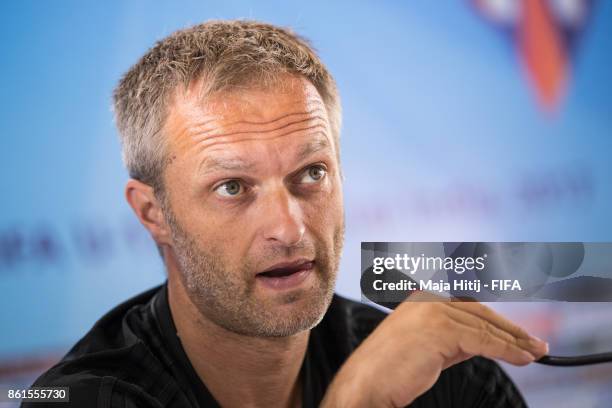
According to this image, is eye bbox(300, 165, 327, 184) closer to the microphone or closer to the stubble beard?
the stubble beard

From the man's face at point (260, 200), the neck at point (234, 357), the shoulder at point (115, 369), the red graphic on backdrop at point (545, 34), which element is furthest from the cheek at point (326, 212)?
the red graphic on backdrop at point (545, 34)

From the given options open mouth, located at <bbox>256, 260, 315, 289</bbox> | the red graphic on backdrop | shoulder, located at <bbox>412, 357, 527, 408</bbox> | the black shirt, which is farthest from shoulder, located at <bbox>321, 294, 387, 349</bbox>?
the red graphic on backdrop

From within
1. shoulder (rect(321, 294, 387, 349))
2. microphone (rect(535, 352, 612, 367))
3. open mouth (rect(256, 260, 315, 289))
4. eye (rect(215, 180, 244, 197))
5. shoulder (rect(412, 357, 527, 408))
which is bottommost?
shoulder (rect(412, 357, 527, 408))

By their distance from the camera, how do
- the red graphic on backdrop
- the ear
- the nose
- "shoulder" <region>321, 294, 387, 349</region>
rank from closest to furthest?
1. the nose
2. the ear
3. "shoulder" <region>321, 294, 387, 349</region>
4. the red graphic on backdrop

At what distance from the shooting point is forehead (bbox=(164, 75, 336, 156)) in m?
0.99

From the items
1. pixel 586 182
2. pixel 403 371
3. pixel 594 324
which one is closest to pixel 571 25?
pixel 586 182

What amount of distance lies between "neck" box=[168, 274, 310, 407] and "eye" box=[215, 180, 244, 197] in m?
0.21

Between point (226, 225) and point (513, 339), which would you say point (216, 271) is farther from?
point (513, 339)

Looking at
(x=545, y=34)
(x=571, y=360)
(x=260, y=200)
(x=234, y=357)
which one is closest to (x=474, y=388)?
(x=571, y=360)

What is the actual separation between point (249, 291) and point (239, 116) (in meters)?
0.22

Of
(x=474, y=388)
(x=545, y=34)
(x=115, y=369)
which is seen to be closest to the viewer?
(x=115, y=369)

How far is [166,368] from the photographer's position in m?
1.11

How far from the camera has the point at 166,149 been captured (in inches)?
41.4

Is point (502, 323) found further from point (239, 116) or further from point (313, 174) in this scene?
point (239, 116)
